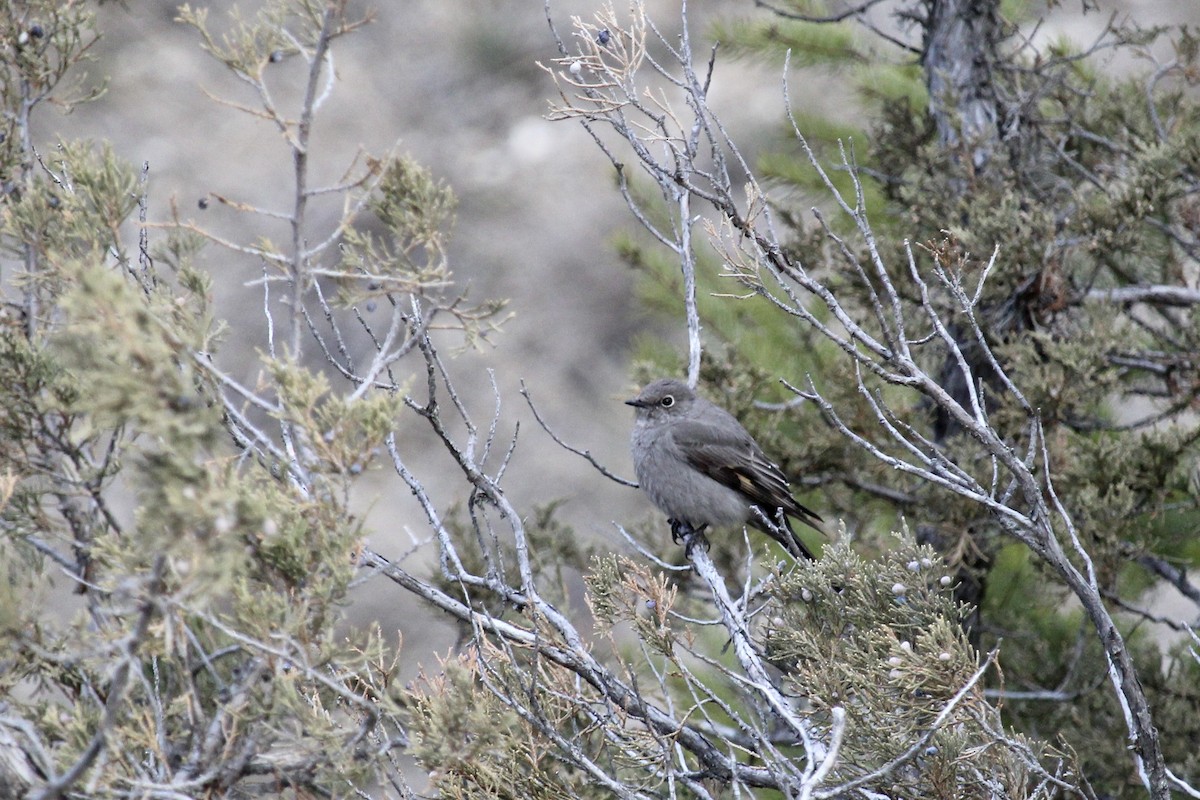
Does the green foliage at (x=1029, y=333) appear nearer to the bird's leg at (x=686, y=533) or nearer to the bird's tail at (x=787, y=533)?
the bird's tail at (x=787, y=533)

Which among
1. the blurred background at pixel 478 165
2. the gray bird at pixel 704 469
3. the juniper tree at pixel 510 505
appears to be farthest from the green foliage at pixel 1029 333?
the blurred background at pixel 478 165

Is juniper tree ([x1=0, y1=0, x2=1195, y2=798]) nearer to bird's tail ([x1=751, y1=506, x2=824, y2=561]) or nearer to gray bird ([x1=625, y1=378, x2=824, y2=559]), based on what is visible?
gray bird ([x1=625, y1=378, x2=824, y2=559])

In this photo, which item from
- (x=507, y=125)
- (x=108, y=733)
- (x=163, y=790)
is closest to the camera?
Result: (x=108, y=733)

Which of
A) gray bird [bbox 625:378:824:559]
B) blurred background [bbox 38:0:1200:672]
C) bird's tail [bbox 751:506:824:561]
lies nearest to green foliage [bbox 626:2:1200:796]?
gray bird [bbox 625:378:824:559]

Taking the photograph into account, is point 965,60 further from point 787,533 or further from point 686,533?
point 686,533

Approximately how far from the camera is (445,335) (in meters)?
10.4

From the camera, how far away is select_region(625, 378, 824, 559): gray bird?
5172 mm

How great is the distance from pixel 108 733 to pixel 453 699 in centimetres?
77

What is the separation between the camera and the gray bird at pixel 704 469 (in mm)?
5172

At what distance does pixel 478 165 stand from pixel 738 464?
416 inches

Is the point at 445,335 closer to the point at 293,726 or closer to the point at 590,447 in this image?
the point at 590,447

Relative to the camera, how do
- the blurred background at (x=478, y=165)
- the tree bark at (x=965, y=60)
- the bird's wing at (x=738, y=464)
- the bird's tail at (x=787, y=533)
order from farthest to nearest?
the blurred background at (x=478, y=165) → the tree bark at (x=965, y=60) → the bird's wing at (x=738, y=464) → the bird's tail at (x=787, y=533)

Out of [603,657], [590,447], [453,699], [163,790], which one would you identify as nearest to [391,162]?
[453,699]

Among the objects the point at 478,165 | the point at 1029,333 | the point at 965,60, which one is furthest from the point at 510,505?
the point at 478,165
